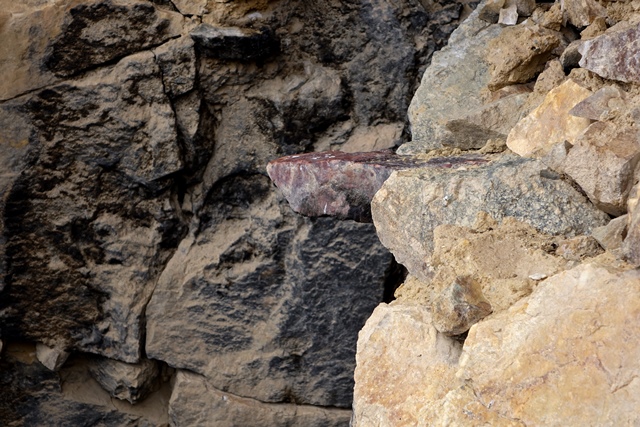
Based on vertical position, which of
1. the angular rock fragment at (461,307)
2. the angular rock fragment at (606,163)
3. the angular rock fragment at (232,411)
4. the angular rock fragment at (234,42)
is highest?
the angular rock fragment at (606,163)

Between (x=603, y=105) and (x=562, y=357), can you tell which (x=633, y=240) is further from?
(x=603, y=105)

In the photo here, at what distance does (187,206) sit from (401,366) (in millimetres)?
1518

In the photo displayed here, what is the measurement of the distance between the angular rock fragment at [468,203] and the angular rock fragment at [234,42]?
3.56 feet

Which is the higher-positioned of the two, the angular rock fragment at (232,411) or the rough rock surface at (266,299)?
the rough rock surface at (266,299)

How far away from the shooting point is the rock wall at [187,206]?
7.34 ft

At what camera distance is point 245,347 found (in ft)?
8.18

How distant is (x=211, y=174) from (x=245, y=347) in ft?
1.88

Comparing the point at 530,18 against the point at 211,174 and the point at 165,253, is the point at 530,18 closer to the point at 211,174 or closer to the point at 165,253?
the point at 211,174

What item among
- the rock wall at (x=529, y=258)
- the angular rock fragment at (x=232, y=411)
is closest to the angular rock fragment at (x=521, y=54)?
the rock wall at (x=529, y=258)

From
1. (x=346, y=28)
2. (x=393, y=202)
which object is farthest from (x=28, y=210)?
(x=393, y=202)

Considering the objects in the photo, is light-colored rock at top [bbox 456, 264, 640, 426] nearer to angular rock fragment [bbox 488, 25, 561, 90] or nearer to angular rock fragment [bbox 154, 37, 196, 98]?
angular rock fragment [bbox 488, 25, 561, 90]

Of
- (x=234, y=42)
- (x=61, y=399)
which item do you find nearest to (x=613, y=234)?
(x=234, y=42)

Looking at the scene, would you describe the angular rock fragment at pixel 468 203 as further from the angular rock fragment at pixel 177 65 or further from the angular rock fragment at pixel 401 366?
the angular rock fragment at pixel 177 65

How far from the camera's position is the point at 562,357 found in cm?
86
